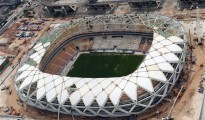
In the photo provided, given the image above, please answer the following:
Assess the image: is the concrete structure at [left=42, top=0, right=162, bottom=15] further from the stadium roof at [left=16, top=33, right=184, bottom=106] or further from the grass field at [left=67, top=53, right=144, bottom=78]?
the stadium roof at [left=16, top=33, right=184, bottom=106]

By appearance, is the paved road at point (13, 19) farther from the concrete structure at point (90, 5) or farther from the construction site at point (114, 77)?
the concrete structure at point (90, 5)

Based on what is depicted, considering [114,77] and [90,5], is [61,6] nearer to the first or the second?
[90,5]

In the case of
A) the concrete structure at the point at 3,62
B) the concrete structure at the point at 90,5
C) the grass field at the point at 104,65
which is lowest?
the grass field at the point at 104,65

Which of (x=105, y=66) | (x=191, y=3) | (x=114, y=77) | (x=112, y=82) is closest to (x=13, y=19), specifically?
(x=105, y=66)

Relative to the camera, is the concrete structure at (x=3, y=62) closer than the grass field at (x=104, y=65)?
No

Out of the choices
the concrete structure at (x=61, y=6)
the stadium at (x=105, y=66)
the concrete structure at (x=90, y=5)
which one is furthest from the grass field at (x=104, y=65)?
the concrete structure at (x=61, y=6)

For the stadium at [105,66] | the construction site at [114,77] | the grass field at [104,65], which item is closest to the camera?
the stadium at [105,66]

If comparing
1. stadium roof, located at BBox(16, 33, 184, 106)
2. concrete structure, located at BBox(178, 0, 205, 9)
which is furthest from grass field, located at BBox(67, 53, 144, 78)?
concrete structure, located at BBox(178, 0, 205, 9)

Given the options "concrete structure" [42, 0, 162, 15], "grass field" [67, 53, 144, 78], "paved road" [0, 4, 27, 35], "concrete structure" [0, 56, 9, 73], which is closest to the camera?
"grass field" [67, 53, 144, 78]
